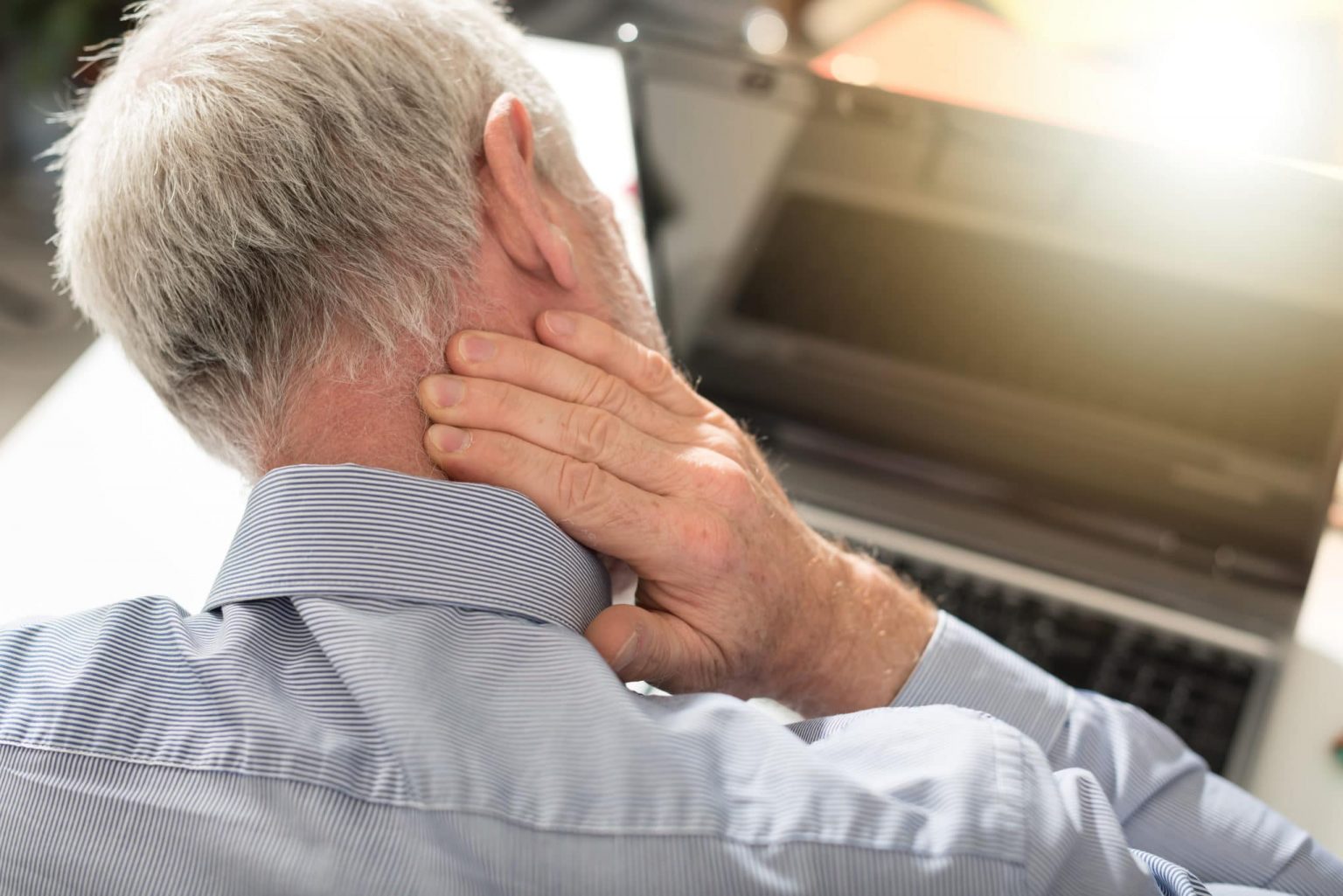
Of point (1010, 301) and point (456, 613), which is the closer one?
point (456, 613)

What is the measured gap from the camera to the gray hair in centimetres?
61

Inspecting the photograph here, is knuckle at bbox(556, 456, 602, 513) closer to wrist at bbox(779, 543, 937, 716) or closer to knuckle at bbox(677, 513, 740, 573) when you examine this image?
knuckle at bbox(677, 513, 740, 573)

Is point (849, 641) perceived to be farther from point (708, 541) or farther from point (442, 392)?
point (442, 392)

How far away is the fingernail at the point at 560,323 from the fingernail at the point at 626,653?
0.20 metres

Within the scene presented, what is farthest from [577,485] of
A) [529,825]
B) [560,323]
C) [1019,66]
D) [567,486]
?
[1019,66]

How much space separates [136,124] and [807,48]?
98 centimetres

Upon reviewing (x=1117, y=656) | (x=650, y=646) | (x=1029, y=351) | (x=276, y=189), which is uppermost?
(x=276, y=189)

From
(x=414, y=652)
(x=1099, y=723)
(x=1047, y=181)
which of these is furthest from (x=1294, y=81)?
(x=414, y=652)

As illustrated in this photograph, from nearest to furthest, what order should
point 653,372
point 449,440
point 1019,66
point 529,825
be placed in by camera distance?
point 529,825 < point 449,440 < point 653,372 < point 1019,66

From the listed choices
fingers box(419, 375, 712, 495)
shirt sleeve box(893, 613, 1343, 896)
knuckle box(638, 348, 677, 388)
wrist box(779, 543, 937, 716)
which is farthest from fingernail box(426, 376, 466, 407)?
shirt sleeve box(893, 613, 1343, 896)

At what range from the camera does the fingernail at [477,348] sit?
643 millimetres

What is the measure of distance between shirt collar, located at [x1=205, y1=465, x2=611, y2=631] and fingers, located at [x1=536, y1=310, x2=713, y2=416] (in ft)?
0.42

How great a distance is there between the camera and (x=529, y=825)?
0.51 meters

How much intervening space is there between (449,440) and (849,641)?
33 cm
